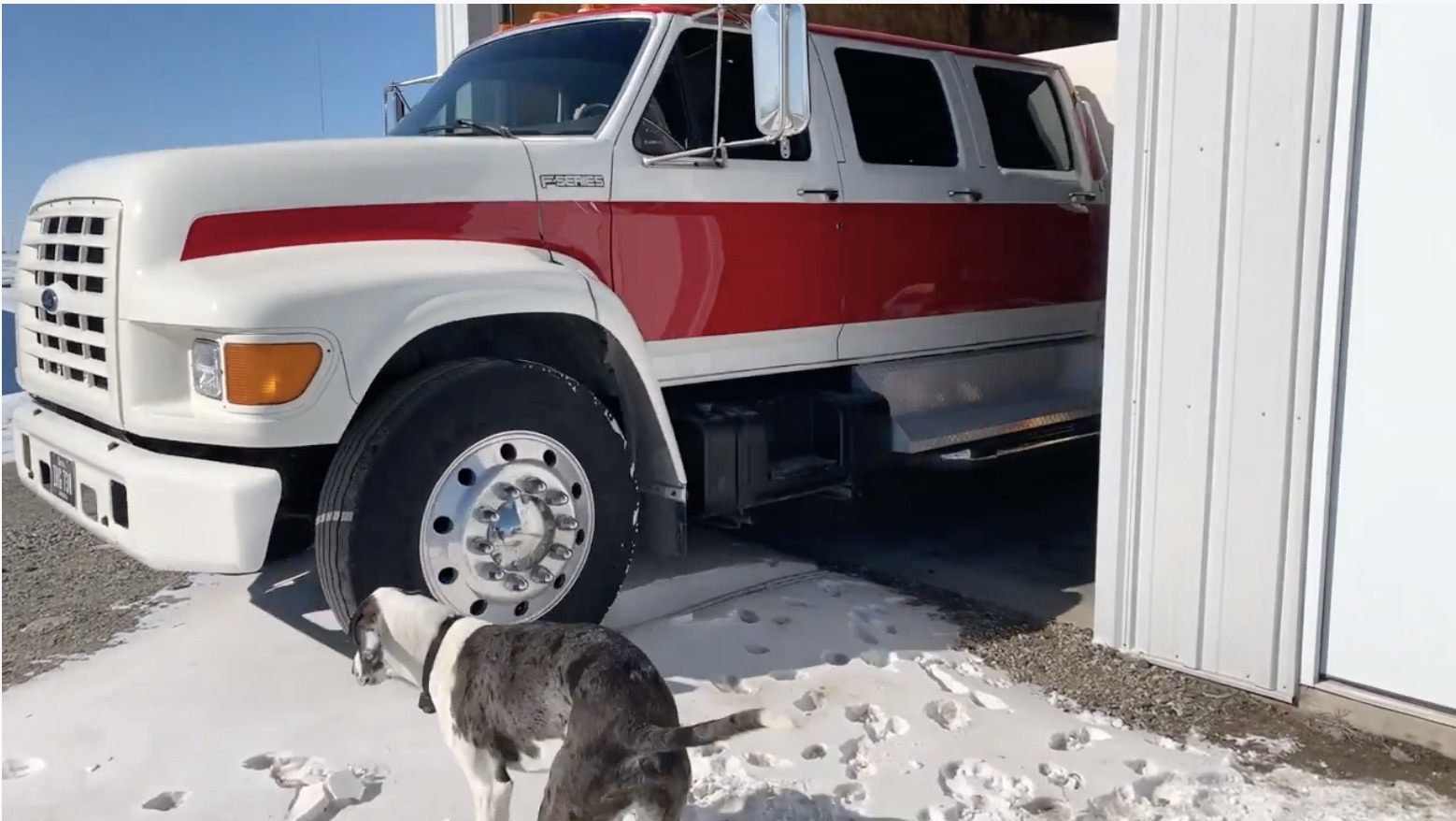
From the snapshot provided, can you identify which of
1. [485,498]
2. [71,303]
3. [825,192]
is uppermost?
[825,192]

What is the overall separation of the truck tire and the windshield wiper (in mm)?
976

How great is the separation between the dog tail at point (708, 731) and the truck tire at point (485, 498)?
148 cm

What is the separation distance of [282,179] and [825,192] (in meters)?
2.22

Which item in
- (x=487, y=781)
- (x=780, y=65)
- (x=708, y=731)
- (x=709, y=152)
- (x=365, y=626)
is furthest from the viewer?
(x=709, y=152)

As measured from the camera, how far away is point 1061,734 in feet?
11.8

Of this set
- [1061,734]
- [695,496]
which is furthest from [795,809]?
[695,496]

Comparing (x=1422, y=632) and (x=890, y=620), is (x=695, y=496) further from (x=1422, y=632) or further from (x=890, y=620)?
(x=1422, y=632)

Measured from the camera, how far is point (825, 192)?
497 centimetres

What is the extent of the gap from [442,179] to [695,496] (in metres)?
1.61

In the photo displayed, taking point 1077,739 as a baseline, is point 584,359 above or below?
above

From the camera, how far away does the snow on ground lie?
10.3 feet

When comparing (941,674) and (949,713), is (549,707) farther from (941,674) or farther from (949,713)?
(941,674)

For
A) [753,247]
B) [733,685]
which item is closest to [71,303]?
[753,247]

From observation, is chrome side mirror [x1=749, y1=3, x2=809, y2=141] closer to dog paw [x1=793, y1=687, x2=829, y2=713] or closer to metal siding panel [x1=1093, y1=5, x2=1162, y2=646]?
metal siding panel [x1=1093, y1=5, x2=1162, y2=646]
